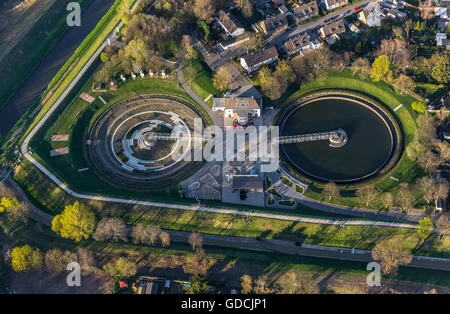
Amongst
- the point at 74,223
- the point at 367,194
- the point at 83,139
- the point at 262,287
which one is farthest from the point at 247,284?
the point at 83,139

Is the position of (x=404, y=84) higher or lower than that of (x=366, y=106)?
higher

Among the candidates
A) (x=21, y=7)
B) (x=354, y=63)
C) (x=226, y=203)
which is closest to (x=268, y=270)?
(x=226, y=203)

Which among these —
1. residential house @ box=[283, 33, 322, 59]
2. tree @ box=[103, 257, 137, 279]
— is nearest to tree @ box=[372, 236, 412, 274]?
tree @ box=[103, 257, 137, 279]

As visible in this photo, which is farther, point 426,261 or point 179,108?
point 179,108

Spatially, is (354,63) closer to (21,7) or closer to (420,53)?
(420,53)

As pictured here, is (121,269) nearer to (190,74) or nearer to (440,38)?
(190,74)

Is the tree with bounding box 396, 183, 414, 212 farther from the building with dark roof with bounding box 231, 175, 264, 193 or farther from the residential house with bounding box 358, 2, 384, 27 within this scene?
the residential house with bounding box 358, 2, 384, 27
